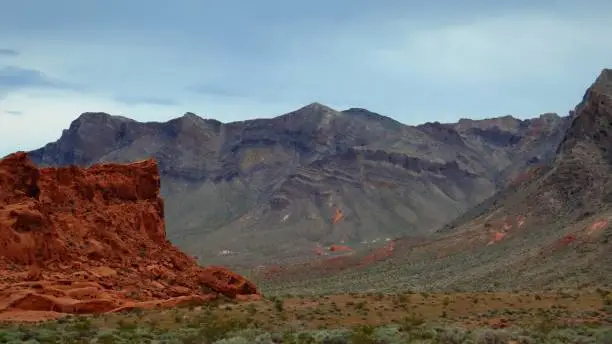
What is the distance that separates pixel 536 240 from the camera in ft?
283

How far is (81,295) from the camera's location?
36.7 m

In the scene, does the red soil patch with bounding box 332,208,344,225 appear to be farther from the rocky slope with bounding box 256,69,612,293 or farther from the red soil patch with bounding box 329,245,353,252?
the rocky slope with bounding box 256,69,612,293

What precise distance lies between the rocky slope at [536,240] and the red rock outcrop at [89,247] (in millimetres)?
28647

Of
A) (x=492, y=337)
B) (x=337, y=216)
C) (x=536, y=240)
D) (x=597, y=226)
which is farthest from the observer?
(x=337, y=216)

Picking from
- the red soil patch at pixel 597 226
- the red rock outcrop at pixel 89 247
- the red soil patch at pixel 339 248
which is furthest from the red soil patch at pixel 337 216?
the red rock outcrop at pixel 89 247

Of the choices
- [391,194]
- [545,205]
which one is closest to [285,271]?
[545,205]

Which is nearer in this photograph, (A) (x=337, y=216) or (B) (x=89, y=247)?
(B) (x=89, y=247)

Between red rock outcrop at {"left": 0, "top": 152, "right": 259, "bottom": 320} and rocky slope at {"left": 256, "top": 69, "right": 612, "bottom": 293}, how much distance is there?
28647 mm

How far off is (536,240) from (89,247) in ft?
186

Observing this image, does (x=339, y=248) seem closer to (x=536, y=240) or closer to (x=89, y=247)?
(x=536, y=240)

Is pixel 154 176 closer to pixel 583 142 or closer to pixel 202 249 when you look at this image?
pixel 583 142

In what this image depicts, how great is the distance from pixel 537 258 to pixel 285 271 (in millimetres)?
45085

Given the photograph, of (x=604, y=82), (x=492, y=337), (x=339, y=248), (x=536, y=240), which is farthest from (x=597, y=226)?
(x=339, y=248)

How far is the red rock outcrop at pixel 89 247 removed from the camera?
3656cm
